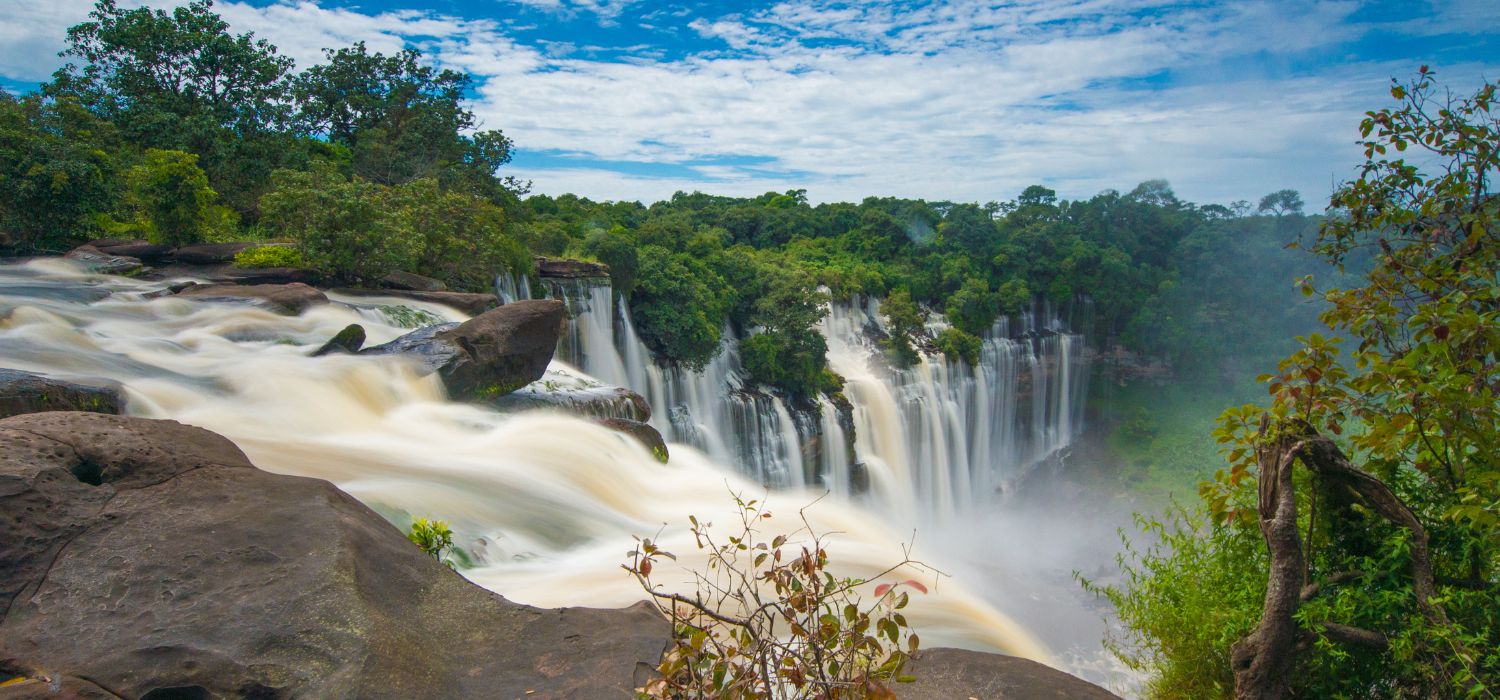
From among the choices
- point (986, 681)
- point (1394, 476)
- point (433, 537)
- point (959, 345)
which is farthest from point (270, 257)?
point (959, 345)

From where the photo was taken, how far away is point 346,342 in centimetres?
968

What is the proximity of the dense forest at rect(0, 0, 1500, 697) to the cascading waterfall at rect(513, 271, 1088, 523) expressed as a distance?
2.76ft

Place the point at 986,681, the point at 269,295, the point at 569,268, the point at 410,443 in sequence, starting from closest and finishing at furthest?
the point at 986,681 → the point at 410,443 → the point at 269,295 → the point at 569,268

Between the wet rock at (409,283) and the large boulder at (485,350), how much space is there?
3743mm

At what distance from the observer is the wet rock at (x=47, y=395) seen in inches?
229

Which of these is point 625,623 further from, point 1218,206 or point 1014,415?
point 1218,206

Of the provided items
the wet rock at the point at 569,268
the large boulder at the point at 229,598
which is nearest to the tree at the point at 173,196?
the wet rock at the point at 569,268

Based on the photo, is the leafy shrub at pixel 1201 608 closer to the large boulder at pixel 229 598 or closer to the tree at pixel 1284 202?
the large boulder at pixel 229 598

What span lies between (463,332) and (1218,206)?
37.6 metres

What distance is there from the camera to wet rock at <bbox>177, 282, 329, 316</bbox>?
35.2 feet

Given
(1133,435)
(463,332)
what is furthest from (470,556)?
(1133,435)

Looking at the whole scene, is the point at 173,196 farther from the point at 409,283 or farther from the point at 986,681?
the point at 986,681

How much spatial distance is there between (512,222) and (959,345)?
566 inches

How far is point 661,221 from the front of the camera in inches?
926
